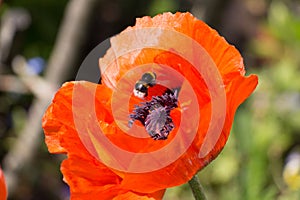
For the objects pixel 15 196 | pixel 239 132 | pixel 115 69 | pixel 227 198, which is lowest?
pixel 15 196

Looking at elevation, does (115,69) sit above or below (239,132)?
above

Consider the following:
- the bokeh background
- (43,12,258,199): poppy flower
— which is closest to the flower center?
(43,12,258,199): poppy flower

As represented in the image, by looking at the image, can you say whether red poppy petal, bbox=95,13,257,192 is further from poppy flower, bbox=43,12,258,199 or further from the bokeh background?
the bokeh background

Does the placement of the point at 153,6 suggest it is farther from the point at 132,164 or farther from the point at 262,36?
the point at 132,164

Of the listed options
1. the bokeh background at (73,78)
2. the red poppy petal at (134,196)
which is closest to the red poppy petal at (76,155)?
the red poppy petal at (134,196)

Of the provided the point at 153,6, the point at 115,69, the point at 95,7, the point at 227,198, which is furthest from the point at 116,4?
the point at 115,69

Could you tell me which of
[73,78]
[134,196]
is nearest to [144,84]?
[134,196]

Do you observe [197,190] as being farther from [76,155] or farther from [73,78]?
[73,78]
